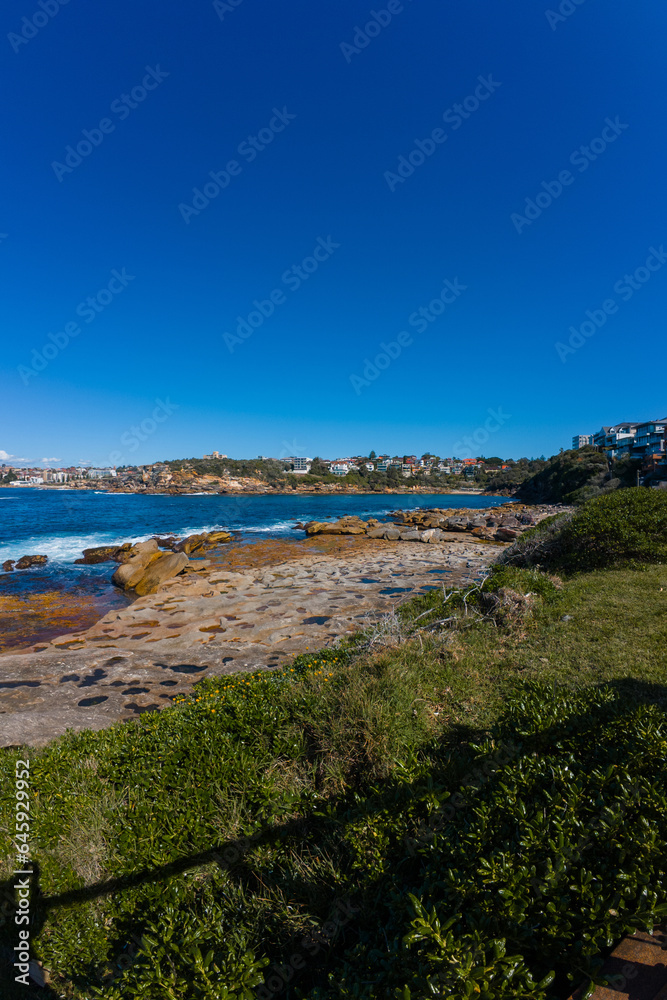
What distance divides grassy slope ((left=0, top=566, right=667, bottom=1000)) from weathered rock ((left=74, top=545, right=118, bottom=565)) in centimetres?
2065

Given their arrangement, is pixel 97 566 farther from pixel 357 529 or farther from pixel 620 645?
pixel 620 645

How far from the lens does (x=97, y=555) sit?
2325 centimetres

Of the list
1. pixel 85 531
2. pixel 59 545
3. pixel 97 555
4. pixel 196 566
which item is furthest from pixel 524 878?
pixel 85 531

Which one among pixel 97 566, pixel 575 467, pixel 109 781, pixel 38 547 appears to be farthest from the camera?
pixel 575 467

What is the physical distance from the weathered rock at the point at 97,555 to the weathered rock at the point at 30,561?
5.19ft

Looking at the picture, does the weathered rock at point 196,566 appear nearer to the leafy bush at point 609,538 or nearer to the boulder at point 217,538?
the boulder at point 217,538

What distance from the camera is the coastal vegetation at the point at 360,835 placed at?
79.2 inches

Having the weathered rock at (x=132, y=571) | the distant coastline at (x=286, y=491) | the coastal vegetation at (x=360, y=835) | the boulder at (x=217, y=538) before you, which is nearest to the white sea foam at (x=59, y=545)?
the boulder at (x=217, y=538)

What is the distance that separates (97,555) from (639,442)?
3440 inches

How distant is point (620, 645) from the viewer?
600cm

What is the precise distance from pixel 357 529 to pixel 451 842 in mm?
30519

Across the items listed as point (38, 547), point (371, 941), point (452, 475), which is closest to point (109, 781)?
point (371, 941)

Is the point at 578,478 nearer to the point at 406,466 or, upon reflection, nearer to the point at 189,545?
the point at 189,545

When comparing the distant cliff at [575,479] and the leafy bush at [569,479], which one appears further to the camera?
the leafy bush at [569,479]
